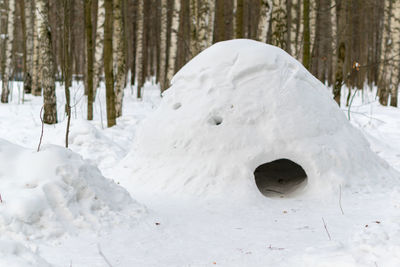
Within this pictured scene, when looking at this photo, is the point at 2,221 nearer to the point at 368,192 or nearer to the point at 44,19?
the point at 368,192

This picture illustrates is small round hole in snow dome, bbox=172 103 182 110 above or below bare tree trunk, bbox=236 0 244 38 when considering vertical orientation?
below

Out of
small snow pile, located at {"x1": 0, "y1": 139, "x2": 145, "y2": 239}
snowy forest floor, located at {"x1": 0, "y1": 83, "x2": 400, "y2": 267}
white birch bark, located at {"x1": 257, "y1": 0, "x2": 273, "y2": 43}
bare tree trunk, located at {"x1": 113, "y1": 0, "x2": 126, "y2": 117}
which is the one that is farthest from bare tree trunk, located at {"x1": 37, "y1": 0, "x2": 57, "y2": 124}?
small snow pile, located at {"x1": 0, "y1": 139, "x2": 145, "y2": 239}

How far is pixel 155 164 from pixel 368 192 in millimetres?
2811

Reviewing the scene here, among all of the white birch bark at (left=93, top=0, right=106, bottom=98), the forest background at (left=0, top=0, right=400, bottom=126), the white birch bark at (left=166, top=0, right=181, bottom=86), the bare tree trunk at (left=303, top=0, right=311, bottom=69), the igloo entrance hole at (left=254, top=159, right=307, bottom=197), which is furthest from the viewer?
the white birch bark at (left=166, top=0, right=181, bottom=86)

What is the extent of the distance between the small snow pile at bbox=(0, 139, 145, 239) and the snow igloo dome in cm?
129

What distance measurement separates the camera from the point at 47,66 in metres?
8.83

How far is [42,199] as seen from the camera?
3.10 m

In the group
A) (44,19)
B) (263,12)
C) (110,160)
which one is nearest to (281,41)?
(263,12)

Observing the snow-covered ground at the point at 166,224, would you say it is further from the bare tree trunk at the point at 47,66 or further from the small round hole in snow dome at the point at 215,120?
the bare tree trunk at the point at 47,66

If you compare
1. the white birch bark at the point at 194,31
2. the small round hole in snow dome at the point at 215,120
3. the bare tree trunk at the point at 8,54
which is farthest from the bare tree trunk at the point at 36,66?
the small round hole in snow dome at the point at 215,120

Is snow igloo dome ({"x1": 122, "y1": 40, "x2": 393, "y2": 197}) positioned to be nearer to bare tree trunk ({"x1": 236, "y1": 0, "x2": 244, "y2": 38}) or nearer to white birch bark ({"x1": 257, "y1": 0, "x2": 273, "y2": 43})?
bare tree trunk ({"x1": 236, "y1": 0, "x2": 244, "y2": 38})

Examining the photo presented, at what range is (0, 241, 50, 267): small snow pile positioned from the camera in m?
2.30

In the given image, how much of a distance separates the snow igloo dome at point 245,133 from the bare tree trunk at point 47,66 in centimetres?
408

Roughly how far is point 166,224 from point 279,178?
9.62 ft
